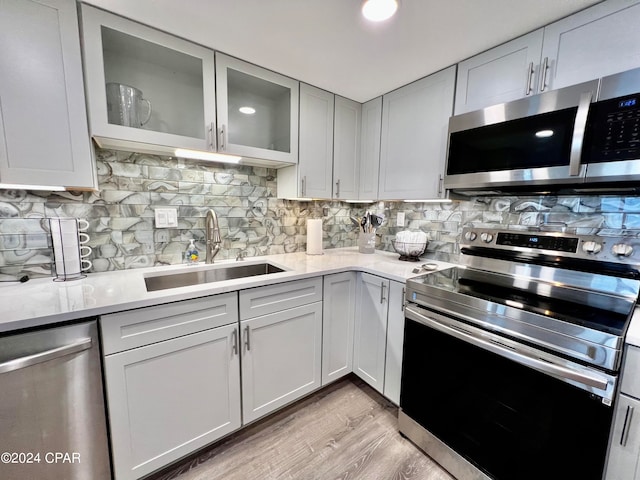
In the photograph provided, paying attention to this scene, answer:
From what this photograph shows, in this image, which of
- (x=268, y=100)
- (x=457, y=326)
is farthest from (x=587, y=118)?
(x=268, y=100)

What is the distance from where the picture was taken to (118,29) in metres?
1.22

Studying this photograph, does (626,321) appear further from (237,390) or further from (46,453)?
(46,453)

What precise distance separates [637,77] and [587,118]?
173 millimetres

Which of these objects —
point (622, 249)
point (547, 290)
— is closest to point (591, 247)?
point (622, 249)

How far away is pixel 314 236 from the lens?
214 centimetres

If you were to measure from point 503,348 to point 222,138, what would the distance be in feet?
5.76

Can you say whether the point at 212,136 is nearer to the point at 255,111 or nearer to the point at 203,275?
the point at 255,111

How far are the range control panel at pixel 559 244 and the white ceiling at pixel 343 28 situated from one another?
1021 mm

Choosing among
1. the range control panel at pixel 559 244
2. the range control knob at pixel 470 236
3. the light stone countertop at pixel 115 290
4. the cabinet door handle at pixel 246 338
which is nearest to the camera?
the light stone countertop at pixel 115 290

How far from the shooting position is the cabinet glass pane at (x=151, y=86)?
4.18 feet

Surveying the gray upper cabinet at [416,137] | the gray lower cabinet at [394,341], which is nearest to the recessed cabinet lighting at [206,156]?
the gray upper cabinet at [416,137]

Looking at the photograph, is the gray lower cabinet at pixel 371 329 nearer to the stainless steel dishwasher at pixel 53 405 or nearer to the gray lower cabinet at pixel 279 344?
the gray lower cabinet at pixel 279 344

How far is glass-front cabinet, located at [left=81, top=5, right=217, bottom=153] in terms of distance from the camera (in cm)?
119

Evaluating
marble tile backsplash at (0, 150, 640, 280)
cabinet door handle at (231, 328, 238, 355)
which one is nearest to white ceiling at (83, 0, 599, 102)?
marble tile backsplash at (0, 150, 640, 280)
